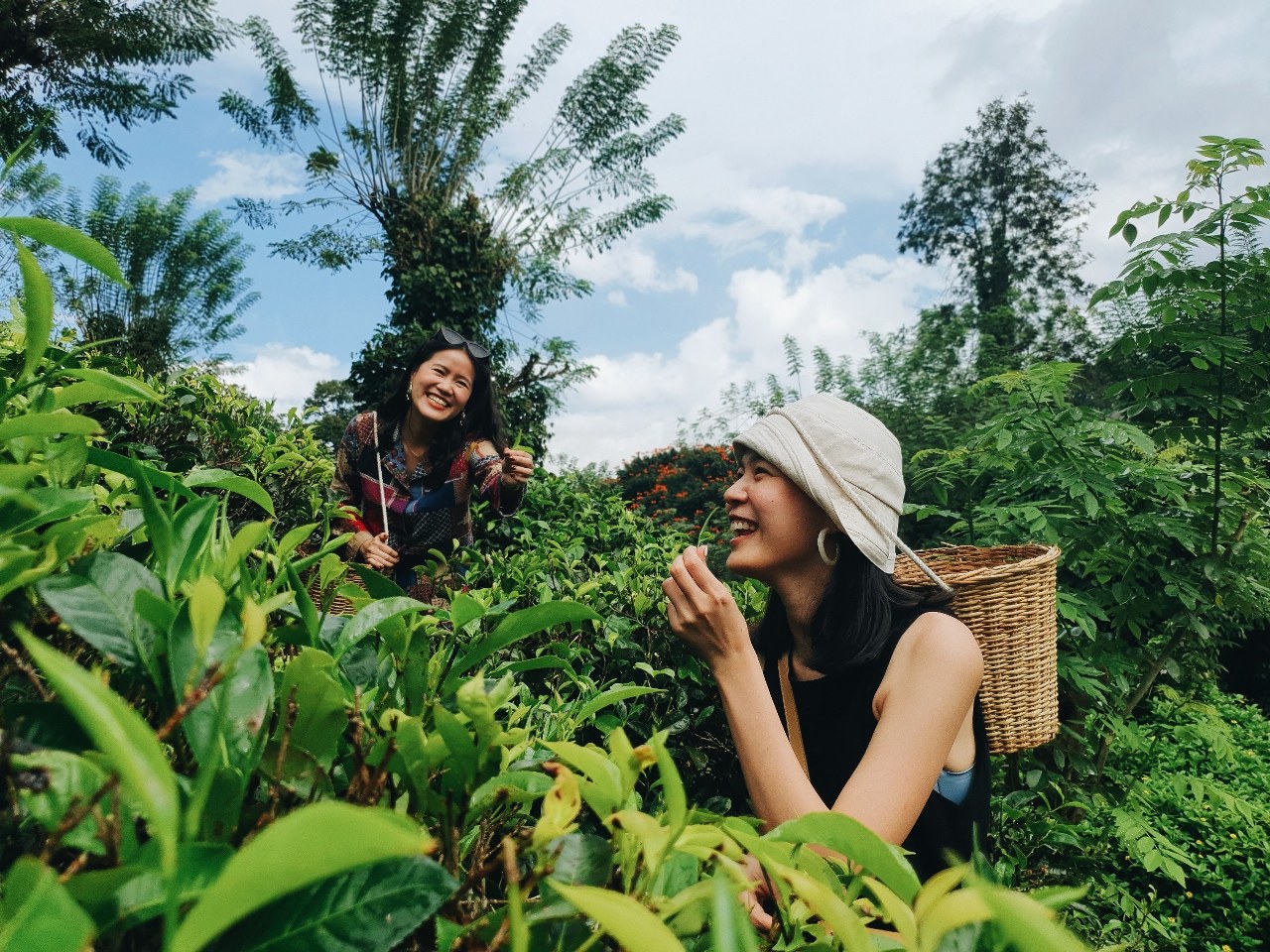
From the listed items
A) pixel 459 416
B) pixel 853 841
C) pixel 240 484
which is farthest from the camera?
pixel 459 416

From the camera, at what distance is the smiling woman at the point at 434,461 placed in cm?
366

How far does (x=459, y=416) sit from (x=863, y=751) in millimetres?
2694

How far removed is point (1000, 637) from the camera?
2088mm

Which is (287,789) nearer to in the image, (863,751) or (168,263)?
(863,751)

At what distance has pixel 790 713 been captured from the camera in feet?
6.72

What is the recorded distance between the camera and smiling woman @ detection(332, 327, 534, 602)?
3656mm

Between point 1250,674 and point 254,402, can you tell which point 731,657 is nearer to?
point 254,402

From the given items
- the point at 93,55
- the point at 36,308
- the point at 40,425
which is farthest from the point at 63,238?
the point at 93,55

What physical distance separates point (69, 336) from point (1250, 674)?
1008 cm

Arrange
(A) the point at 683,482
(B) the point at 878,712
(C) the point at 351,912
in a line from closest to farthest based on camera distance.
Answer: (C) the point at 351,912
(B) the point at 878,712
(A) the point at 683,482

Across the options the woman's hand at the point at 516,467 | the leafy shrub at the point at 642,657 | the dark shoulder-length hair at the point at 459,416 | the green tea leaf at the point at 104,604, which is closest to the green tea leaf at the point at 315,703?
the green tea leaf at the point at 104,604

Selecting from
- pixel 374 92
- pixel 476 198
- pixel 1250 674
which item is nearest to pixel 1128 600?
pixel 1250 674

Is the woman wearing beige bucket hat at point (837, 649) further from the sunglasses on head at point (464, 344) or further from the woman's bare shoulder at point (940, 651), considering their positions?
the sunglasses on head at point (464, 344)

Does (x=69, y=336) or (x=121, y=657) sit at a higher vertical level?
(x=69, y=336)
